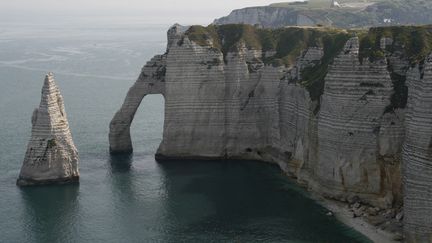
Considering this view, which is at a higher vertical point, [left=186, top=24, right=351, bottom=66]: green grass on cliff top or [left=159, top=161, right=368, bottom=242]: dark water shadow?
[left=186, top=24, right=351, bottom=66]: green grass on cliff top

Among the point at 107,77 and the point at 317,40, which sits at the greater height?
the point at 317,40

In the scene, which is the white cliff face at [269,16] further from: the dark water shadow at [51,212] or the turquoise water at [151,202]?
the dark water shadow at [51,212]

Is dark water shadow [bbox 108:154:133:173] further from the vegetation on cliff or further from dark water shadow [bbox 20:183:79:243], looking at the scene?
the vegetation on cliff

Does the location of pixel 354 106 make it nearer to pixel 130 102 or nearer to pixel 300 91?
pixel 300 91

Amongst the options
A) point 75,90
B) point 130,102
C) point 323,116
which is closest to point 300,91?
point 323,116

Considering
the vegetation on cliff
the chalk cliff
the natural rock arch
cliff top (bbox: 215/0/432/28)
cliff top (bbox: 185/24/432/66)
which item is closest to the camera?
the chalk cliff

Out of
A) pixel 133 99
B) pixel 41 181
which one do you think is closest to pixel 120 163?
pixel 133 99

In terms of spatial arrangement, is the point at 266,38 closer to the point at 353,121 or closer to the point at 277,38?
the point at 277,38

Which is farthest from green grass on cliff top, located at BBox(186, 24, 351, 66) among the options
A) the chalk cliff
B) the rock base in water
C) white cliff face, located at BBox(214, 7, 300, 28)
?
white cliff face, located at BBox(214, 7, 300, 28)
